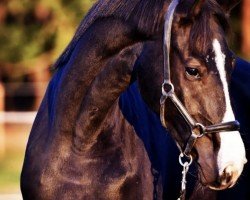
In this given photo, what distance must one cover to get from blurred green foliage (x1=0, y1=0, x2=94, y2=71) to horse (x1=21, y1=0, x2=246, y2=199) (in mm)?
12894

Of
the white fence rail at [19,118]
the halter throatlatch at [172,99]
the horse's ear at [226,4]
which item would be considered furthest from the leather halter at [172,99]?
the white fence rail at [19,118]

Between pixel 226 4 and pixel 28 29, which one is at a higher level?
pixel 226 4

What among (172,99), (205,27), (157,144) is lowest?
(157,144)

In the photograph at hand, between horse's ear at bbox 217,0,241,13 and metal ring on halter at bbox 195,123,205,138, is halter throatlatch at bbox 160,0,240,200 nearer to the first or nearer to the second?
metal ring on halter at bbox 195,123,205,138

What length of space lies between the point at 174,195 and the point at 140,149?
371 millimetres

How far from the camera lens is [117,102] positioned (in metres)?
4.23

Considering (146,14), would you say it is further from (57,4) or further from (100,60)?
(57,4)

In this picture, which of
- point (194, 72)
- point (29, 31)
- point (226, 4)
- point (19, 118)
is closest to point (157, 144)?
point (194, 72)

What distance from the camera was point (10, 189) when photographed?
10.1 metres

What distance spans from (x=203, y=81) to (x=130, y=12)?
1.82ft

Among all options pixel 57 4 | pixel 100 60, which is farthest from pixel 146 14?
pixel 57 4

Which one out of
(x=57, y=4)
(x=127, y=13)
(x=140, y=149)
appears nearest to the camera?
(x=127, y=13)

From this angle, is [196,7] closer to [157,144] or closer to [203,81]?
[203,81]

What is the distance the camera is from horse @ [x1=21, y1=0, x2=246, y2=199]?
3.63 meters
